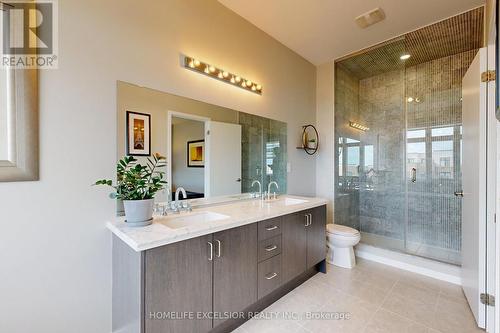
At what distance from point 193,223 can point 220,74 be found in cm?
137

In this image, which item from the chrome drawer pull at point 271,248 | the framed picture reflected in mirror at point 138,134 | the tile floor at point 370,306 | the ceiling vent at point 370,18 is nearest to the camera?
the framed picture reflected in mirror at point 138,134

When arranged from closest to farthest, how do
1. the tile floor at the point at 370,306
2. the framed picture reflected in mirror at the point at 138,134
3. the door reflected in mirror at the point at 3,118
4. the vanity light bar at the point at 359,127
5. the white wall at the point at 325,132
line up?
the door reflected in mirror at the point at 3,118 < the framed picture reflected in mirror at the point at 138,134 < the tile floor at the point at 370,306 < the white wall at the point at 325,132 < the vanity light bar at the point at 359,127

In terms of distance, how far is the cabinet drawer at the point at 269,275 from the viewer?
1.81 m

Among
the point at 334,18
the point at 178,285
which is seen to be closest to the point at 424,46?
the point at 334,18

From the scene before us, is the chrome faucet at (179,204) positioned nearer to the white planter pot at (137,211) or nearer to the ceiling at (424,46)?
the white planter pot at (137,211)

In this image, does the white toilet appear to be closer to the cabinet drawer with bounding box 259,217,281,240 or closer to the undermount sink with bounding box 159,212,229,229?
the cabinet drawer with bounding box 259,217,281,240

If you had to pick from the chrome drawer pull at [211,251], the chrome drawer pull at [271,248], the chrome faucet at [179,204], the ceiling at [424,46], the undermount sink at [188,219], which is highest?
the ceiling at [424,46]

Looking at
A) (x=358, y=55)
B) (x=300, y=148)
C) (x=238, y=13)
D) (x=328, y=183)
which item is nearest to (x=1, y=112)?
(x=238, y=13)

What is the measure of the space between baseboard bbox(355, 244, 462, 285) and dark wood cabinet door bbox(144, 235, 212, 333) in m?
2.45

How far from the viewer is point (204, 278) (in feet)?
4.68

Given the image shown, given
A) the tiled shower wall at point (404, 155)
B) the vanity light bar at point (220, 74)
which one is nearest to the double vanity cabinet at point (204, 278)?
the vanity light bar at point (220, 74)

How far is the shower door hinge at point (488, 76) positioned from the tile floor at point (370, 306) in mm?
1875

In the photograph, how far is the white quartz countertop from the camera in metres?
1.22

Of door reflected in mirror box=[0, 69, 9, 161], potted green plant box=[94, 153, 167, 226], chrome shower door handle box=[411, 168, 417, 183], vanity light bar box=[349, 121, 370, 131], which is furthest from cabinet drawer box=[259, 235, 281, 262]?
chrome shower door handle box=[411, 168, 417, 183]
